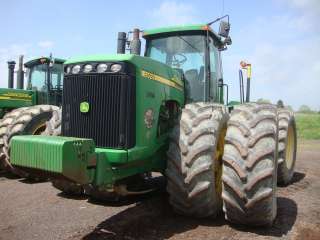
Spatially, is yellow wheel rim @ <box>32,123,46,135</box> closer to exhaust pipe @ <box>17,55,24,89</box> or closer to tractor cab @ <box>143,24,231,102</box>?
tractor cab @ <box>143,24,231,102</box>

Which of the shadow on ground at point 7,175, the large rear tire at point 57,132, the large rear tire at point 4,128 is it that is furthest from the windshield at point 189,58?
the shadow on ground at point 7,175

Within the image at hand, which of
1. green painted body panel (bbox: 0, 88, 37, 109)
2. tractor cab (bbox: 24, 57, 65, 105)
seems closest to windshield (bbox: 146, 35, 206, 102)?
green painted body panel (bbox: 0, 88, 37, 109)

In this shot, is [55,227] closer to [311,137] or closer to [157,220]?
[157,220]

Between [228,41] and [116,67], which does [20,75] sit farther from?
[116,67]

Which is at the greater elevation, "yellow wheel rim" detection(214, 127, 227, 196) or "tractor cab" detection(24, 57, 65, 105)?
"tractor cab" detection(24, 57, 65, 105)

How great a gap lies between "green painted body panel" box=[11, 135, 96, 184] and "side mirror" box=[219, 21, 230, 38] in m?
3.33

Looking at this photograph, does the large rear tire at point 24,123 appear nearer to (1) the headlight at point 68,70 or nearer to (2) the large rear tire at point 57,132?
(2) the large rear tire at point 57,132

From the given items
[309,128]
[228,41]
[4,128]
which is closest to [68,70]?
[228,41]

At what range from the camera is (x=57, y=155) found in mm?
3975

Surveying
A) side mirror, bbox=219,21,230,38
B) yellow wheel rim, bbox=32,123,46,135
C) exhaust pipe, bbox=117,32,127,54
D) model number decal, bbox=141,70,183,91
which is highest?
side mirror, bbox=219,21,230,38

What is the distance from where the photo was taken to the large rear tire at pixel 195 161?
4.88 m

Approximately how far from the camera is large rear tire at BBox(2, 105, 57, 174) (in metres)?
7.89

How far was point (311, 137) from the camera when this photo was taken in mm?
23781

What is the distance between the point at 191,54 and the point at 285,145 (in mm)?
2414
